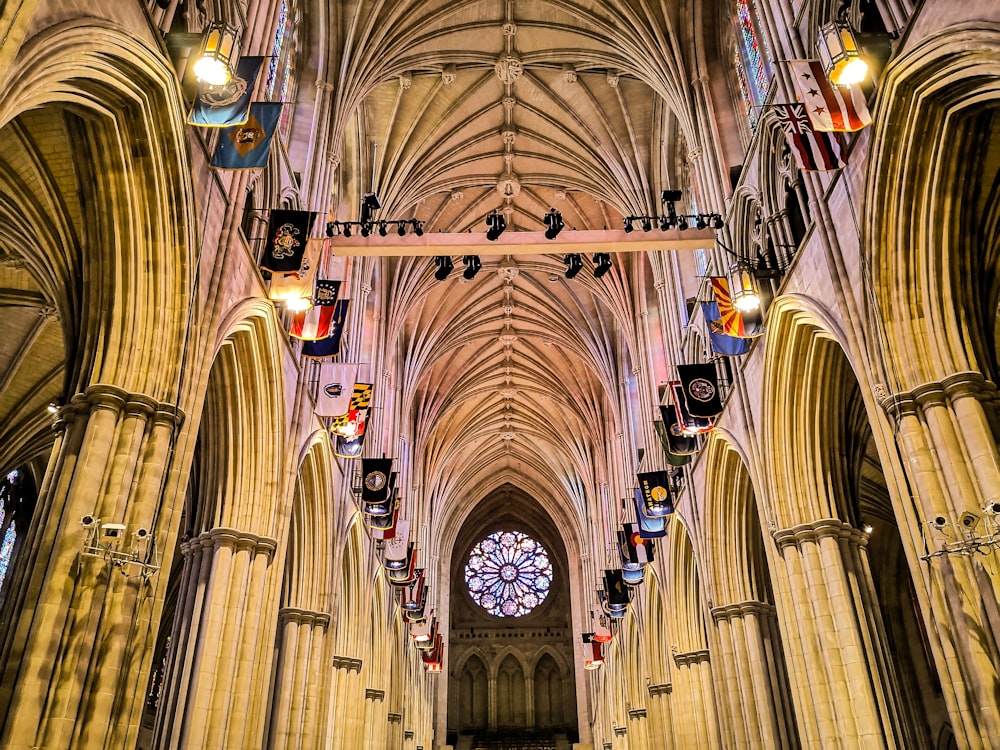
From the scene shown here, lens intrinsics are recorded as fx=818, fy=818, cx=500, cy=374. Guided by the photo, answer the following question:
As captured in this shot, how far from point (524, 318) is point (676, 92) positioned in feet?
47.5

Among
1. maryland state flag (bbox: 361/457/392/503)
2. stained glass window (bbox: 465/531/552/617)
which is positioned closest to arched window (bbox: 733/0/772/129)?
maryland state flag (bbox: 361/457/392/503)

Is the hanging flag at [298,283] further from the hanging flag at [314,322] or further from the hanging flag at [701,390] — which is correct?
the hanging flag at [701,390]

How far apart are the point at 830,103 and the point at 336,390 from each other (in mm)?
9667

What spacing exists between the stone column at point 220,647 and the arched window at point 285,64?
784 centimetres

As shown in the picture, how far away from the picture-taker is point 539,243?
15023mm

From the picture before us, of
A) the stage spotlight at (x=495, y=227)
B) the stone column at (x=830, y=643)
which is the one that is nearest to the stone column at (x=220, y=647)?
the stage spotlight at (x=495, y=227)

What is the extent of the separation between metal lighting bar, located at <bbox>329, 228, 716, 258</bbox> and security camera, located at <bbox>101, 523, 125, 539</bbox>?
8109 mm

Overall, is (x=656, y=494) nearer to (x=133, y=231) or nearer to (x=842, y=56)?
(x=842, y=56)

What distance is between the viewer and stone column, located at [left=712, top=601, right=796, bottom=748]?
14766 mm

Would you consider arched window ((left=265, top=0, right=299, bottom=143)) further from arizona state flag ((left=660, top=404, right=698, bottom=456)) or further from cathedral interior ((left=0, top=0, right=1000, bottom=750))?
arizona state flag ((left=660, top=404, right=698, bottom=456))

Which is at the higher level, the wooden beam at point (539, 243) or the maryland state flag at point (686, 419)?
the wooden beam at point (539, 243)

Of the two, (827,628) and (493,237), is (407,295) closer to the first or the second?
(493,237)

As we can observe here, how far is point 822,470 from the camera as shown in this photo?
1283 centimetres

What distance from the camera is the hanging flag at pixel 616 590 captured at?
88.2ft
